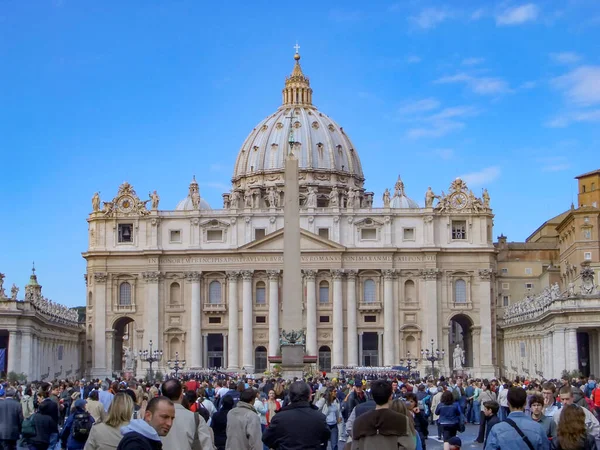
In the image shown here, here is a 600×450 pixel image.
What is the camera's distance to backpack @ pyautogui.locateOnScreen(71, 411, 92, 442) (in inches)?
621

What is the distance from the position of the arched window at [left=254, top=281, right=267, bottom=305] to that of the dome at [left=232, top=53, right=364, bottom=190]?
27.0 metres

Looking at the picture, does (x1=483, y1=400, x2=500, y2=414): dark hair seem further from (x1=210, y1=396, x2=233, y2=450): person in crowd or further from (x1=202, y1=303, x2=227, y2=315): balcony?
(x1=202, y1=303, x2=227, y2=315): balcony

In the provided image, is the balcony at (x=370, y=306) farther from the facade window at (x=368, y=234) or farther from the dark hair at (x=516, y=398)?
the dark hair at (x=516, y=398)

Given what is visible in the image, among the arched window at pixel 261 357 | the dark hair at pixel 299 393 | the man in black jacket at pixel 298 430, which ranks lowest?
the man in black jacket at pixel 298 430

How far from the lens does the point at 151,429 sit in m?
9.59

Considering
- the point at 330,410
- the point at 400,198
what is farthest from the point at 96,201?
the point at 330,410

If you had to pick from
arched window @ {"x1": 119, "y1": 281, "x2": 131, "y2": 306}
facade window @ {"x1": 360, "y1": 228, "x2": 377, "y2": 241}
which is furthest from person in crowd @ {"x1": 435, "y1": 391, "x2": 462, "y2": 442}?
arched window @ {"x1": 119, "y1": 281, "x2": 131, "y2": 306}

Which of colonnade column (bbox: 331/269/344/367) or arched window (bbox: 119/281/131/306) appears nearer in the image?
colonnade column (bbox: 331/269/344/367)

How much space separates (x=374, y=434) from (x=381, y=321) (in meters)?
81.6

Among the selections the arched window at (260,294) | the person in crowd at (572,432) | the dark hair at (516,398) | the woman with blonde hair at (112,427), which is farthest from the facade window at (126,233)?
the person in crowd at (572,432)

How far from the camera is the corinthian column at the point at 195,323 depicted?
91006 mm

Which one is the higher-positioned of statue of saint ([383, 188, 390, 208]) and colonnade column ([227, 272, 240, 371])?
statue of saint ([383, 188, 390, 208])

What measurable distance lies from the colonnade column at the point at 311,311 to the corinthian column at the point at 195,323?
856 cm

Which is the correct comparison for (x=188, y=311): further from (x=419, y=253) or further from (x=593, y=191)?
(x=593, y=191)
